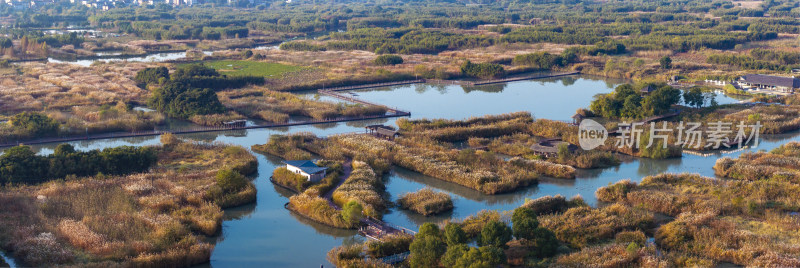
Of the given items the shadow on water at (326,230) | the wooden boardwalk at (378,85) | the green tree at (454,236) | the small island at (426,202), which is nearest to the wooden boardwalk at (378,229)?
the shadow on water at (326,230)

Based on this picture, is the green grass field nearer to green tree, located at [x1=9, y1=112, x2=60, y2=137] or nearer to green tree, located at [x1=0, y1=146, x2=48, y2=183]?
green tree, located at [x1=9, y1=112, x2=60, y2=137]

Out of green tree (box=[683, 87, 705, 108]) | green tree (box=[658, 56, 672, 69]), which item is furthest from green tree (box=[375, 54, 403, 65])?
green tree (box=[683, 87, 705, 108])

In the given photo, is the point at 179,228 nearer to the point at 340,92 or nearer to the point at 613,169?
the point at 613,169

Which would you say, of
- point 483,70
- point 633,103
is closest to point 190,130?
point 633,103

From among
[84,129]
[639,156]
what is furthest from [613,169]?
[84,129]

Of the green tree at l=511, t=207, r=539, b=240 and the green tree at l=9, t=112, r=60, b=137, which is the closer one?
the green tree at l=511, t=207, r=539, b=240

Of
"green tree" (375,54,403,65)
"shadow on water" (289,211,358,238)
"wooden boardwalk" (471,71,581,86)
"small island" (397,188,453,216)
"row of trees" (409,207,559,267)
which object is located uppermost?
"green tree" (375,54,403,65)

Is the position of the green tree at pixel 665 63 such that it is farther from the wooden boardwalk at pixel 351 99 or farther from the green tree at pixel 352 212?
the green tree at pixel 352 212
